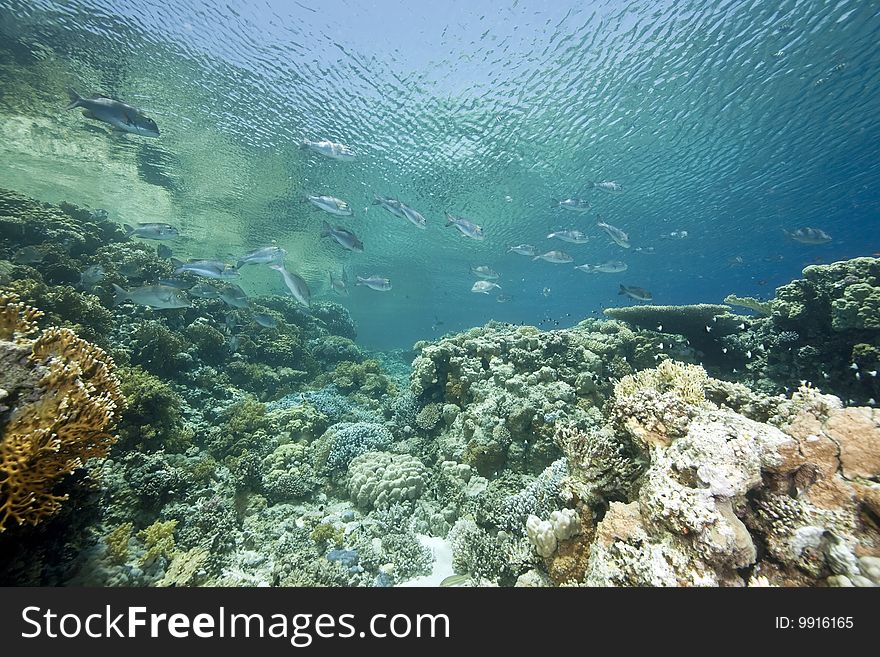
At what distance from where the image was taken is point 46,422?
2453 millimetres

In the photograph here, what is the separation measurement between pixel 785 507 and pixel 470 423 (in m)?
4.36

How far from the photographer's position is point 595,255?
3838cm

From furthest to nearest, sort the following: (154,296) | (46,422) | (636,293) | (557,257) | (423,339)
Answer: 1. (423,339)
2. (557,257)
3. (636,293)
4. (154,296)
5. (46,422)

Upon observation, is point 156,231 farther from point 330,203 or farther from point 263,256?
point 330,203

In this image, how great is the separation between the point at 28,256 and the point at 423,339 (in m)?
10.8

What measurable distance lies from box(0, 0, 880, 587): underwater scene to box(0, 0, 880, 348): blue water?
0.13m

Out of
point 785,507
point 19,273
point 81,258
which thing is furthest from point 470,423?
point 81,258

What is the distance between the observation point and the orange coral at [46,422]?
2.22 metres

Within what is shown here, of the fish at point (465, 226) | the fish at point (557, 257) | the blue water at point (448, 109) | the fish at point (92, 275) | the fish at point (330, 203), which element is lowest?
the fish at point (92, 275)

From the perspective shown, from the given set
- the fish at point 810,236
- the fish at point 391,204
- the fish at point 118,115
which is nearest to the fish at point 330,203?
the fish at point 391,204

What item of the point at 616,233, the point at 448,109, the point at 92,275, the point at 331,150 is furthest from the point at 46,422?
the point at 448,109

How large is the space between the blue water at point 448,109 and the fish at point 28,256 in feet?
24.3

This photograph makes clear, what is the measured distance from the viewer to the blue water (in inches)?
420

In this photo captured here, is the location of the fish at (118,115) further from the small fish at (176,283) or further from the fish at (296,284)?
the fish at (296,284)
